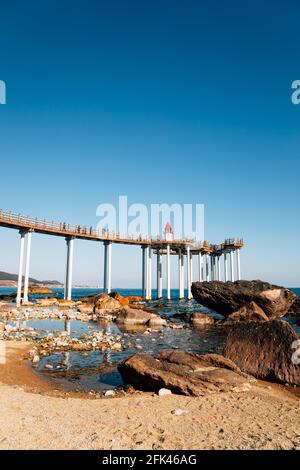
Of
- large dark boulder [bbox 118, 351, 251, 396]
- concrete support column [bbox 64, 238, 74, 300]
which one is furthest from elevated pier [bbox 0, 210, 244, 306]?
large dark boulder [bbox 118, 351, 251, 396]

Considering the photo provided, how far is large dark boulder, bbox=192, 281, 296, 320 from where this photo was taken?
30906mm

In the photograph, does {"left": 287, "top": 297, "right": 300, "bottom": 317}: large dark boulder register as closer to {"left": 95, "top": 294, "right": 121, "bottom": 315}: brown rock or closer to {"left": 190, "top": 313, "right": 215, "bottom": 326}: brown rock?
{"left": 190, "top": 313, "right": 215, "bottom": 326}: brown rock

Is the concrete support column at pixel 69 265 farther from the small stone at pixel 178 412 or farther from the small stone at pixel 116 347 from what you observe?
the small stone at pixel 178 412

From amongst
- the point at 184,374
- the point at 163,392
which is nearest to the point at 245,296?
the point at 184,374

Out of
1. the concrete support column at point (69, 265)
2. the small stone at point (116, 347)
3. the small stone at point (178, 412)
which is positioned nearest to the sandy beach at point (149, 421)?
the small stone at point (178, 412)

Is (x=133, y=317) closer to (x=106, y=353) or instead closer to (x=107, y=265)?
(x=106, y=353)

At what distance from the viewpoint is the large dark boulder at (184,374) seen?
995 centimetres

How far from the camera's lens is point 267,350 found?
40.4 feet

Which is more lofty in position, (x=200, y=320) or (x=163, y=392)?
(x=163, y=392)

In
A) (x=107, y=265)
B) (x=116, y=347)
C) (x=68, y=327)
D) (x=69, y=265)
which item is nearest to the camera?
(x=116, y=347)

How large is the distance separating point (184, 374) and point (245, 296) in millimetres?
22812
